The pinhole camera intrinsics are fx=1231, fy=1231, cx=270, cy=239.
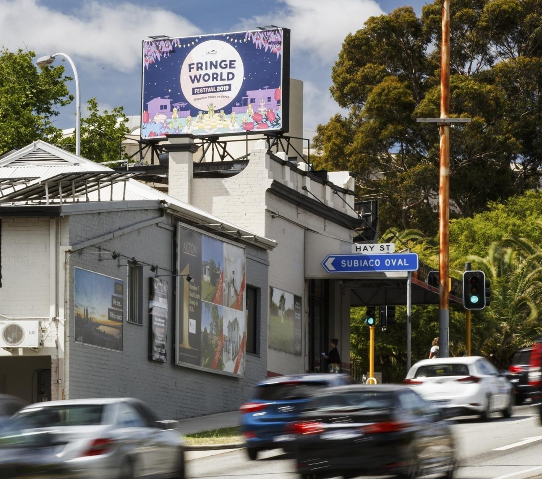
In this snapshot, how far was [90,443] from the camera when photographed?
1334 cm

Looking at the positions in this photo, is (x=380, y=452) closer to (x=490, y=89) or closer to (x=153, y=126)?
(x=153, y=126)

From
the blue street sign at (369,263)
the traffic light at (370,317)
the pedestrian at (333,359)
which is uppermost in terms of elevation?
→ the blue street sign at (369,263)

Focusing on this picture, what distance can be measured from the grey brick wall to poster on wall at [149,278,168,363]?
0.16 m

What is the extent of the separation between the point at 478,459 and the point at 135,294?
11317 millimetres

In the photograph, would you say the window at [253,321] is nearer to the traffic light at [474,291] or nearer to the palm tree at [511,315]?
the traffic light at [474,291]

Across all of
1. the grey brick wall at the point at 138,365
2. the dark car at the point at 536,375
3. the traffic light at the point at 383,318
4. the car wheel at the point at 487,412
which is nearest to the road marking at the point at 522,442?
the dark car at the point at 536,375

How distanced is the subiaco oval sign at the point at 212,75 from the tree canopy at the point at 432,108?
2392 cm

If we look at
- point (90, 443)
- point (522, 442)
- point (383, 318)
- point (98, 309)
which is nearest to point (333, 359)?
point (383, 318)

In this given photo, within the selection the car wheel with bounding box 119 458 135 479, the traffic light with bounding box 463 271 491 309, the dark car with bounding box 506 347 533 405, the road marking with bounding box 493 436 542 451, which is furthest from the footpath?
the dark car with bounding box 506 347 533 405

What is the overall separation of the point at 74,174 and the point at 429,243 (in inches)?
1480

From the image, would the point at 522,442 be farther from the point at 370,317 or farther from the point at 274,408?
the point at 370,317

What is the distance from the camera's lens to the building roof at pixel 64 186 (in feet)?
88.4

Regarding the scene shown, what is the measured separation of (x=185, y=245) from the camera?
29.7 meters

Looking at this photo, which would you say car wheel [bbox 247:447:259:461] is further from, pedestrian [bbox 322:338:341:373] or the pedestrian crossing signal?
pedestrian [bbox 322:338:341:373]
